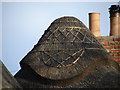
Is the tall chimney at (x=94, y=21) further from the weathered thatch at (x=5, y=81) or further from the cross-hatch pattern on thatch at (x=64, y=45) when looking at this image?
the weathered thatch at (x=5, y=81)

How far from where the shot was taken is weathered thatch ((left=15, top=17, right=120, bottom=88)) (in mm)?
2316

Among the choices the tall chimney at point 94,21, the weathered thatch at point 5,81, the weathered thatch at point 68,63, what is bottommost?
the tall chimney at point 94,21

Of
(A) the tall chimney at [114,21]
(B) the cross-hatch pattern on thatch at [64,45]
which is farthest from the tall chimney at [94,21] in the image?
(B) the cross-hatch pattern on thatch at [64,45]

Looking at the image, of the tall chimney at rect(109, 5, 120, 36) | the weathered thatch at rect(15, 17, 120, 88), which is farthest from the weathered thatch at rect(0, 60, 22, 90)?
the tall chimney at rect(109, 5, 120, 36)

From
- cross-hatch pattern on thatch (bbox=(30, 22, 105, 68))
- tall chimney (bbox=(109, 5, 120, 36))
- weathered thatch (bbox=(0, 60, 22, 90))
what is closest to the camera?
weathered thatch (bbox=(0, 60, 22, 90))

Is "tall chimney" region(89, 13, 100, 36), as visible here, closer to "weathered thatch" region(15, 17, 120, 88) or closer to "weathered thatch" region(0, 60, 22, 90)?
"weathered thatch" region(15, 17, 120, 88)

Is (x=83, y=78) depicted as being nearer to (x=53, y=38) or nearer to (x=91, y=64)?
(x=91, y=64)

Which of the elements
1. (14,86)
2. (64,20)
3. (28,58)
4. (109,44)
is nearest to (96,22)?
(109,44)

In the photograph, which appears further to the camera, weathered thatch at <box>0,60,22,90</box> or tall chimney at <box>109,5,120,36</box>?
tall chimney at <box>109,5,120,36</box>

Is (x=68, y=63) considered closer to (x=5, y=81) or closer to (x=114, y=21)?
(x=5, y=81)

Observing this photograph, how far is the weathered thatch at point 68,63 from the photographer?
2.32 meters

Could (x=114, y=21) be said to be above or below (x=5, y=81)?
below

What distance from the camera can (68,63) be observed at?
239cm

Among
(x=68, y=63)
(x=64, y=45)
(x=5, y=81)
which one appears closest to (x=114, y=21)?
(x=64, y=45)
